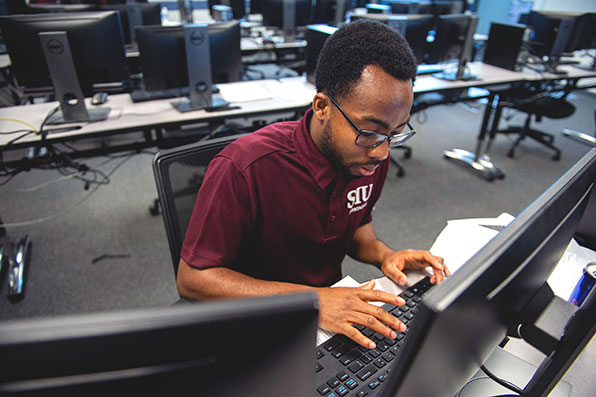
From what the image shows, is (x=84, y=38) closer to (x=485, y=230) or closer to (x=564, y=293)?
(x=485, y=230)

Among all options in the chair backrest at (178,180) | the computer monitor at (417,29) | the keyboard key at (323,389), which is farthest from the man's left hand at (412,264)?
the computer monitor at (417,29)

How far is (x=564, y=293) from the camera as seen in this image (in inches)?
36.4

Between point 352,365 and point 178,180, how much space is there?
Result: 67cm

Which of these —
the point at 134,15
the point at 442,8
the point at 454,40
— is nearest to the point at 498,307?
the point at 454,40

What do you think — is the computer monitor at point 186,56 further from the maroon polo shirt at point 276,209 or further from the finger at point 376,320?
the finger at point 376,320

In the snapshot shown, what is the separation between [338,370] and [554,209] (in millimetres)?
434

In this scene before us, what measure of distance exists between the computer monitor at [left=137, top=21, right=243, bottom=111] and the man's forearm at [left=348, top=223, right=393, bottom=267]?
1.32 metres

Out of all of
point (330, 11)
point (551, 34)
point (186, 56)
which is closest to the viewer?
point (186, 56)

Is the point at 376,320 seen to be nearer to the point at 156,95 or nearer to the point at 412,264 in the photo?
the point at 412,264

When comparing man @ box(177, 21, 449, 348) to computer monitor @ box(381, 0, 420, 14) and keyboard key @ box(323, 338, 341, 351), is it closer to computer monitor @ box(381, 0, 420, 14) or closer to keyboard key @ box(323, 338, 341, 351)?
keyboard key @ box(323, 338, 341, 351)

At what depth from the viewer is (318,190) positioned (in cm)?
91

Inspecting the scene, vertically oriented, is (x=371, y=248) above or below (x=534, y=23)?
below

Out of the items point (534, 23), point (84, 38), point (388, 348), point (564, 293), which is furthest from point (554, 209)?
point (534, 23)

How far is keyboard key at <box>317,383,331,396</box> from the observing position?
0.62m
